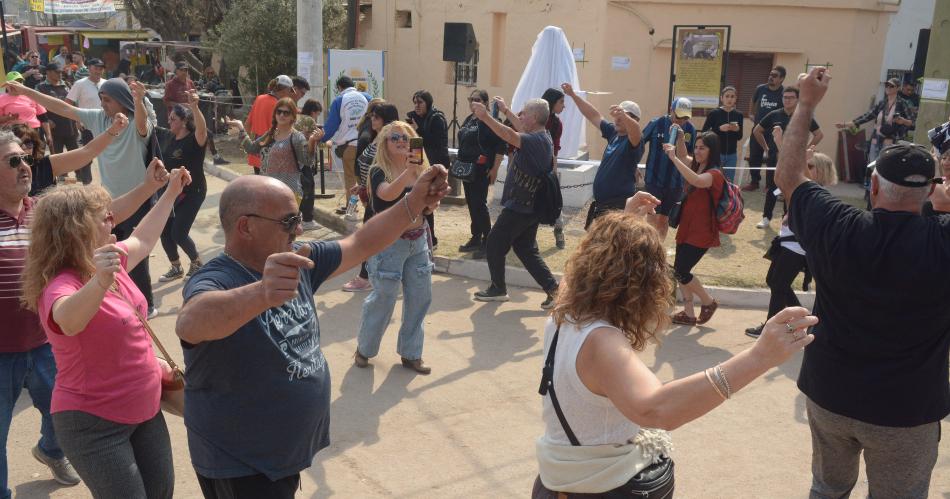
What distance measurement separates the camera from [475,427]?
532 cm

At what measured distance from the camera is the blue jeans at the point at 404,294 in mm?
6027

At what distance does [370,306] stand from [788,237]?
307 centimetres

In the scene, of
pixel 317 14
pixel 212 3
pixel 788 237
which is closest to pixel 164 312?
pixel 788 237

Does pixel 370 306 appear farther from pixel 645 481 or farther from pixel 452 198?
pixel 452 198

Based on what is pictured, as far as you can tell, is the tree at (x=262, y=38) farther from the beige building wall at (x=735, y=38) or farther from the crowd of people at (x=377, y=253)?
the crowd of people at (x=377, y=253)

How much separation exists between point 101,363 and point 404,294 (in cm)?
303

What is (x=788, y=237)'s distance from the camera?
6043 millimetres

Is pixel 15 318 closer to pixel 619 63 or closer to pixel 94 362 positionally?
pixel 94 362

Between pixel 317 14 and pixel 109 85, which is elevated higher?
pixel 317 14

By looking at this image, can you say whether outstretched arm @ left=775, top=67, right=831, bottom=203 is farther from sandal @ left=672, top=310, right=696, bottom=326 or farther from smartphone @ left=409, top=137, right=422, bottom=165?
sandal @ left=672, top=310, right=696, bottom=326

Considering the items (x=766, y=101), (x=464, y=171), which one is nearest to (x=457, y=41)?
(x=766, y=101)

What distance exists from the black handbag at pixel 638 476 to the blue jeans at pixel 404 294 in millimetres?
3382

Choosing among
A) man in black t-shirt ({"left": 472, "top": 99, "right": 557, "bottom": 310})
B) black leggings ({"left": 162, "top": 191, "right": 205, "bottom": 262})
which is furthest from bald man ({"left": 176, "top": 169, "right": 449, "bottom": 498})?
black leggings ({"left": 162, "top": 191, "right": 205, "bottom": 262})

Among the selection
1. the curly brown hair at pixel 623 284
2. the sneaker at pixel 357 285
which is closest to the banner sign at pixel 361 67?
the sneaker at pixel 357 285
